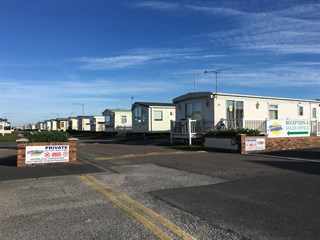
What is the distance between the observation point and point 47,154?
12016 mm

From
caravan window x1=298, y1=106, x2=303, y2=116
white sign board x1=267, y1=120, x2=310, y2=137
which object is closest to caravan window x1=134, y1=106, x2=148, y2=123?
caravan window x1=298, y1=106, x2=303, y2=116

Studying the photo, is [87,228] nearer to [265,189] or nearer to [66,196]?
[66,196]

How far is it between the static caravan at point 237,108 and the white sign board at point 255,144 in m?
2.40

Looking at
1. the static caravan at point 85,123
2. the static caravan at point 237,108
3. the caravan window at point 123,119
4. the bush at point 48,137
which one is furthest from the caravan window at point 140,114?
the static caravan at point 85,123

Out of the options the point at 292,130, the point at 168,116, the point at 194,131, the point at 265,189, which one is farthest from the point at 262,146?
the point at 168,116

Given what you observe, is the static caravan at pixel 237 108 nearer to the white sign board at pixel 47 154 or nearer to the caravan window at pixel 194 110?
Answer: the caravan window at pixel 194 110

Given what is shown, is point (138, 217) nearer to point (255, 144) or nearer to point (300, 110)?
point (255, 144)

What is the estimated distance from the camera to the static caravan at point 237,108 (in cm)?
2098

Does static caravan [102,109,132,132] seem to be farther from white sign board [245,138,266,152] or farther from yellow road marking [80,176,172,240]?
yellow road marking [80,176,172,240]

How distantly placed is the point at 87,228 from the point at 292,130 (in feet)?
54.4

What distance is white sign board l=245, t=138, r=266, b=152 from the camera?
641 inches

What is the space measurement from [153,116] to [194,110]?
11043mm

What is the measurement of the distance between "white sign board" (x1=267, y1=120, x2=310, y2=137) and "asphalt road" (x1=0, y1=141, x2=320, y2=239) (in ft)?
24.3

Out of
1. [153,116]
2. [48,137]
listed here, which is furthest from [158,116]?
[48,137]
